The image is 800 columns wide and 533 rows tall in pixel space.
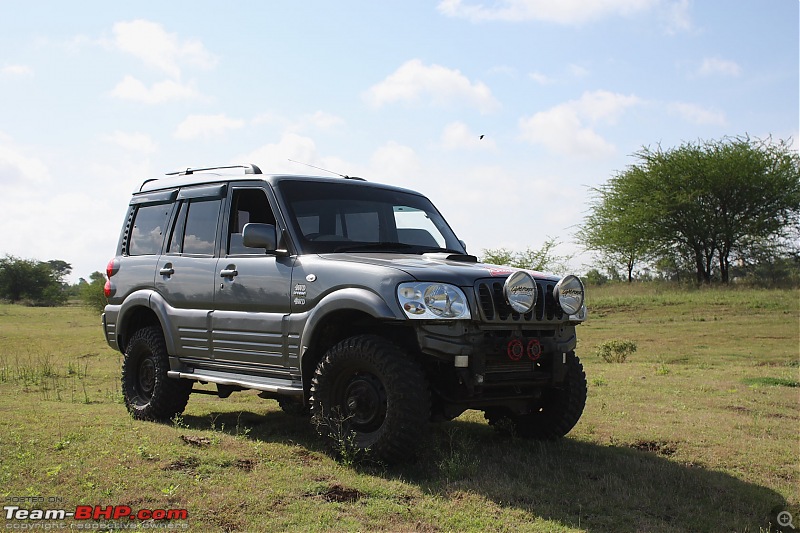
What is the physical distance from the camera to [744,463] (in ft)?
20.5

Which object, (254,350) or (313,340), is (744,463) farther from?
(254,350)

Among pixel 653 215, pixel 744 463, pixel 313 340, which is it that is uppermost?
pixel 653 215

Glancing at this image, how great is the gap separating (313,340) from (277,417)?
221 centimetres

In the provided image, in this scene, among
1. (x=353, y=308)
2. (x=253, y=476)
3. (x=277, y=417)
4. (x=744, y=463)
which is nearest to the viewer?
(x=253, y=476)

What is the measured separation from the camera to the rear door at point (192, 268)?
7.14 metres

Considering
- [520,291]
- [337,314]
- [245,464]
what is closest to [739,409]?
[520,291]

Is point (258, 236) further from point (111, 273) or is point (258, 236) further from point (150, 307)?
point (111, 273)

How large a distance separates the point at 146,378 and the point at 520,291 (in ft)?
13.8

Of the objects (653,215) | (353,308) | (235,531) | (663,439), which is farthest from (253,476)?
(653,215)

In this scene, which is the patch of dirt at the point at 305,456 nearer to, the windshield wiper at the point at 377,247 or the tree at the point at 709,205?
the windshield wiper at the point at 377,247

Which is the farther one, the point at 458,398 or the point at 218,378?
the point at 218,378

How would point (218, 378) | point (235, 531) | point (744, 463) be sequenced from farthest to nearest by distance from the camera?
point (218, 378) < point (744, 463) < point (235, 531)

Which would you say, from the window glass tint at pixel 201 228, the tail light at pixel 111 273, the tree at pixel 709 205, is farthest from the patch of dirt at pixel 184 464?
the tree at pixel 709 205

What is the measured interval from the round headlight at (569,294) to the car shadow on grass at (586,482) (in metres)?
1.17
